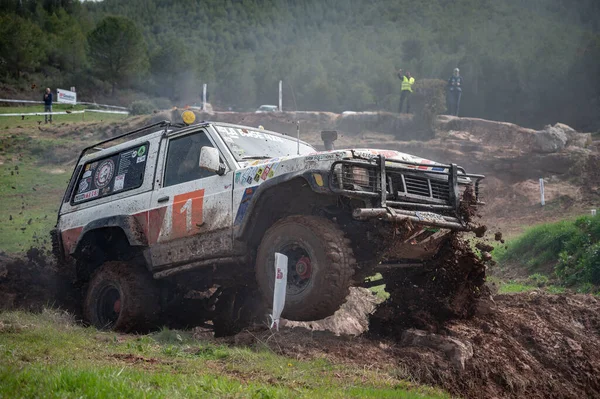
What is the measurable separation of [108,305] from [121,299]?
1.64ft

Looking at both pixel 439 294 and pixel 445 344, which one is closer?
pixel 445 344

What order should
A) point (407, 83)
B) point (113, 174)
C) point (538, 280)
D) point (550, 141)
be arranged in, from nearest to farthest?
point (113, 174) < point (538, 280) < point (550, 141) < point (407, 83)

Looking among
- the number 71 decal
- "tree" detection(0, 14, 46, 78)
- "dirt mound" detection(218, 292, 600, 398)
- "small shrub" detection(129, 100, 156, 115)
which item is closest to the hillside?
"tree" detection(0, 14, 46, 78)

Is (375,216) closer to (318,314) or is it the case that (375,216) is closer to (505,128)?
(318,314)

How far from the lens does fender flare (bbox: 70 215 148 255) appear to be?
24.9ft

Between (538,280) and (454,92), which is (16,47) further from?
(538,280)

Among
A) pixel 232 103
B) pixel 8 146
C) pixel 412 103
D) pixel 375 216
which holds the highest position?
pixel 232 103

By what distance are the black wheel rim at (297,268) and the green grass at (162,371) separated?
0.73 m

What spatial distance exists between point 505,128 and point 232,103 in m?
34.3

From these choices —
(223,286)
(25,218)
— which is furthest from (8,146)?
(223,286)

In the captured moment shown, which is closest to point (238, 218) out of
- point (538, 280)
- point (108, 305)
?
point (108, 305)

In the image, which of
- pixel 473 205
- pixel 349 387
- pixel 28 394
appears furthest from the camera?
pixel 473 205

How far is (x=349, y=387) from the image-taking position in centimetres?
466

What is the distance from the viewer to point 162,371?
486 cm
